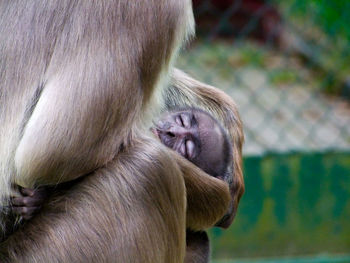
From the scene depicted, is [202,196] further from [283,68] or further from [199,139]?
[283,68]

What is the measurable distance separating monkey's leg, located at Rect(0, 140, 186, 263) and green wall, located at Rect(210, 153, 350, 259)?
8.23ft

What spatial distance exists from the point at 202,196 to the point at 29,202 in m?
0.53

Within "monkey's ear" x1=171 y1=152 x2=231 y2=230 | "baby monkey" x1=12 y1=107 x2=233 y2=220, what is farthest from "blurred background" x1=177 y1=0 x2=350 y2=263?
"monkey's ear" x1=171 y1=152 x2=231 y2=230

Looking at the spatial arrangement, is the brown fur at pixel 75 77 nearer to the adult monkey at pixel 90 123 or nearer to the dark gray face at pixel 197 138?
the adult monkey at pixel 90 123

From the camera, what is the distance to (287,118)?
6.01m

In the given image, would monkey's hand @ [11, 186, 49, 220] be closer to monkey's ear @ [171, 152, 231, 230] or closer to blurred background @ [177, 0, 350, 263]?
monkey's ear @ [171, 152, 231, 230]

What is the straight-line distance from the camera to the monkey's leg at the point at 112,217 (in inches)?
82.9

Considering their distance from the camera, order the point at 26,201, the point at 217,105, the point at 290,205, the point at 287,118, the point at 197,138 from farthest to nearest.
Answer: the point at 287,118 → the point at 290,205 → the point at 217,105 → the point at 197,138 → the point at 26,201

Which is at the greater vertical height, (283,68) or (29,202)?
(29,202)

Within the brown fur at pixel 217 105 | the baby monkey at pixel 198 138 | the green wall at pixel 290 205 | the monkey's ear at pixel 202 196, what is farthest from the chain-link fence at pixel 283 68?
the monkey's ear at pixel 202 196

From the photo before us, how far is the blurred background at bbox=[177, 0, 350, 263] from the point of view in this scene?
15.4 feet

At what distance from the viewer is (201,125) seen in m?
2.61

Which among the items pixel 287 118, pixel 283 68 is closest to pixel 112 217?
pixel 287 118

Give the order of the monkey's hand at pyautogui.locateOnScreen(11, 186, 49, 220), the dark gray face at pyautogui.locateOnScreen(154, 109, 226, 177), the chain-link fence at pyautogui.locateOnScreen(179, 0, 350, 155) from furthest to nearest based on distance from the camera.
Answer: the chain-link fence at pyautogui.locateOnScreen(179, 0, 350, 155) < the dark gray face at pyautogui.locateOnScreen(154, 109, 226, 177) < the monkey's hand at pyautogui.locateOnScreen(11, 186, 49, 220)
